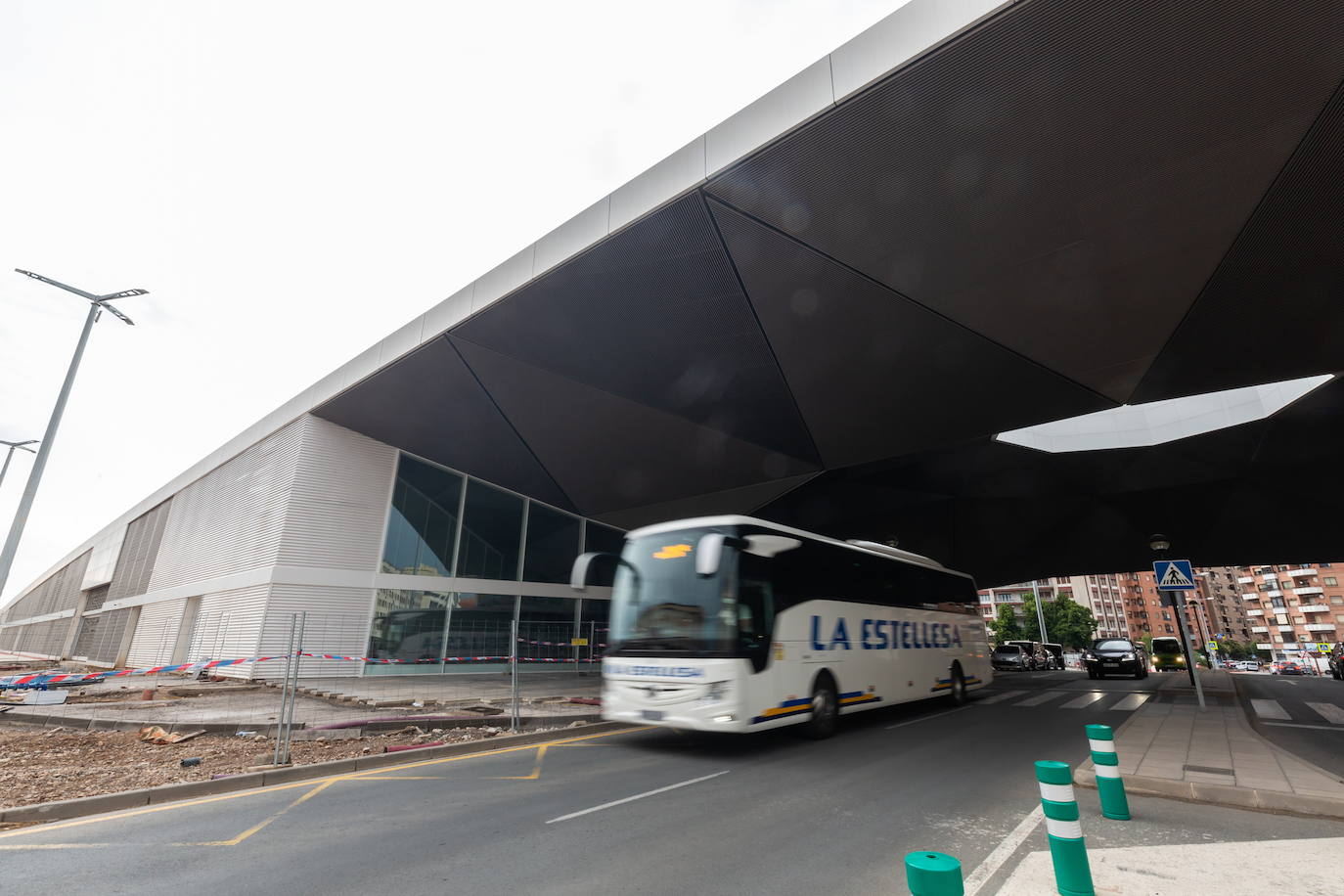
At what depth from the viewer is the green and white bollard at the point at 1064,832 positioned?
11.2 feet

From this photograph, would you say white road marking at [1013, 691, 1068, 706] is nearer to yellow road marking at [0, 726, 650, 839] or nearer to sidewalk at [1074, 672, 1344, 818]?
sidewalk at [1074, 672, 1344, 818]

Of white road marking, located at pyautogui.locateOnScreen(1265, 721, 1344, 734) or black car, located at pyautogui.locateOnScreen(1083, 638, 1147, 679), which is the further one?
black car, located at pyautogui.locateOnScreen(1083, 638, 1147, 679)

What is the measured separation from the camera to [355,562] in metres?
19.0

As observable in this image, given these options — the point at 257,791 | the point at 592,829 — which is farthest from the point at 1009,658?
the point at 257,791

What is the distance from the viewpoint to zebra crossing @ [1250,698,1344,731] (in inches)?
444

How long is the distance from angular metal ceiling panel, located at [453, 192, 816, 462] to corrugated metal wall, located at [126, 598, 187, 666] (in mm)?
18692

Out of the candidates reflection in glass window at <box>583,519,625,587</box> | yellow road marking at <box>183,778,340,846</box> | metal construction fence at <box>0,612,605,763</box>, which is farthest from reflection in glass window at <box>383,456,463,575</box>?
yellow road marking at <box>183,778,340,846</box>

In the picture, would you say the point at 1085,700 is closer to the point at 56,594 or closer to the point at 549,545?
the point at 549,545

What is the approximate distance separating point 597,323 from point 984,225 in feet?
27.5

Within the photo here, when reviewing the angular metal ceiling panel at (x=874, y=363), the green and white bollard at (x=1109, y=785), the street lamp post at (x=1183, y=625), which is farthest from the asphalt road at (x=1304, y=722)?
the angular metal ceiling panel at (x=874, y=363)

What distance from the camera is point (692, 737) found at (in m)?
9.99

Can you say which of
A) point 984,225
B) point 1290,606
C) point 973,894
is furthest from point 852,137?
point 1290,606

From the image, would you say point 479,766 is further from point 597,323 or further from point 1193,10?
point 1193,10

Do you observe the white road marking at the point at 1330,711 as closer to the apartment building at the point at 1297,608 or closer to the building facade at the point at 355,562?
the building facade at the point at 355,562
